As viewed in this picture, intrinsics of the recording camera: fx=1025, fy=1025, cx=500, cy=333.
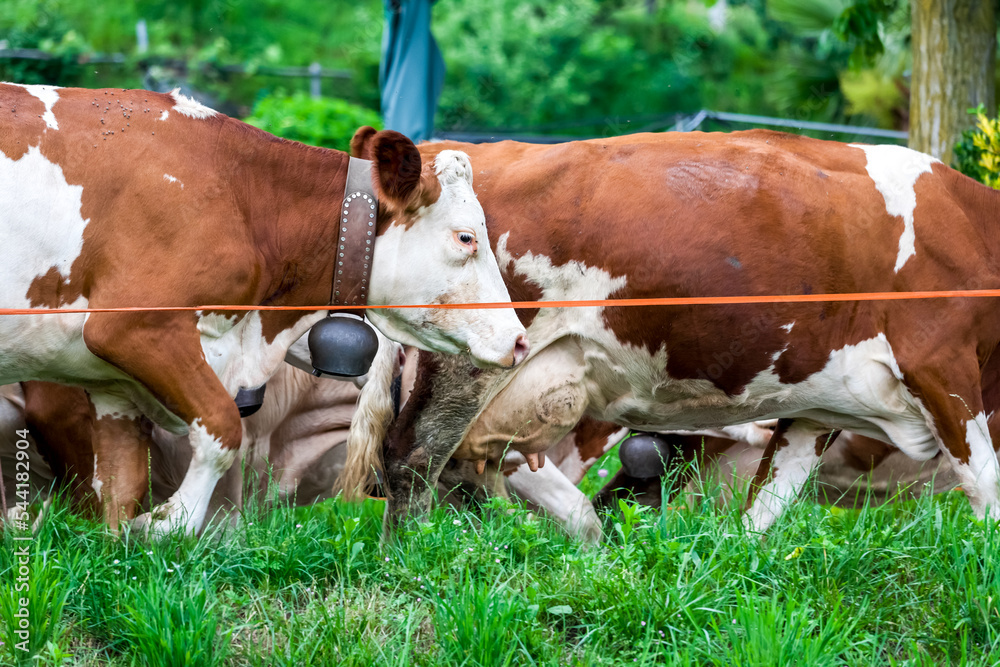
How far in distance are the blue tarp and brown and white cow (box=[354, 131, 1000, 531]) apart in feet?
11.5

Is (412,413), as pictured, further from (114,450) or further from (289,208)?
(114,450)

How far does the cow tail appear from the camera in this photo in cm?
407

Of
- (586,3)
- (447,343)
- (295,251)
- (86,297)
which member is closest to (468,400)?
(447,343)

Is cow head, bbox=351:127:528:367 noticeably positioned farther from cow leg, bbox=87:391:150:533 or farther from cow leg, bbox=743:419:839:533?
cow leg, bbox=743:419:839:533

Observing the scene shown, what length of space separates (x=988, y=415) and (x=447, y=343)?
7.59 ft

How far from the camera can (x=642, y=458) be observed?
4.64 m

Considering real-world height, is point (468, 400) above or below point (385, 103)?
below

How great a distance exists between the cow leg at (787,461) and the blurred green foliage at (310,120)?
26.4 feet

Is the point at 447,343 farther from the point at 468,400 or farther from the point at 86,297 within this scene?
the point at 86,297

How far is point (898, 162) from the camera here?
13.4 feet

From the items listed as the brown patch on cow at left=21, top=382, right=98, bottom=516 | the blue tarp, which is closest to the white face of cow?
the brown patch on cow at left=21, top=382, right=98, bottom=516

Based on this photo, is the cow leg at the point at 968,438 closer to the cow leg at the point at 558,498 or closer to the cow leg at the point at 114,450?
the cow leg at the point at 558,498

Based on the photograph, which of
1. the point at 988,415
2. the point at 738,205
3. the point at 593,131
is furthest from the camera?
the point at 593,131

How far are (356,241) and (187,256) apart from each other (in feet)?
1.96
